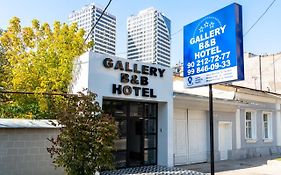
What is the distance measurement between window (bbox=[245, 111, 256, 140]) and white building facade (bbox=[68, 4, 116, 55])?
32.0 ft

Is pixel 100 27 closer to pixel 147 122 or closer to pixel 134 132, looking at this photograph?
pixel 147 122

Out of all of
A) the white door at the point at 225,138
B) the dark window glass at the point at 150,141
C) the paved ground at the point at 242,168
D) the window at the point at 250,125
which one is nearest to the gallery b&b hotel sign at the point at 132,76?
the dark window glass at the point at 150,141

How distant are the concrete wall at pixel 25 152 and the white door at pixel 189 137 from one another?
632 centimetres

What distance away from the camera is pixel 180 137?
14609 millimetres

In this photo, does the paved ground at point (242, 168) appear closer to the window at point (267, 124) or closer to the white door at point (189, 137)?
the white door at point (189, 137)

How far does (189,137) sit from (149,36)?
5118 millimetres

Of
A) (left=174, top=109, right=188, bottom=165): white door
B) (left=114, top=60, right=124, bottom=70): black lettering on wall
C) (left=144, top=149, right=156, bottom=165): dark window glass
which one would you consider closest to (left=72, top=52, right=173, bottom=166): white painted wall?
(left=114, top=60, right=124, bottom=70): black lettering on wall

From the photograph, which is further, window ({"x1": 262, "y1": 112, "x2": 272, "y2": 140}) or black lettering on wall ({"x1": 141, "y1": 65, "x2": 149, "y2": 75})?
window ({"x1": 262, "y1": 112, "x2": 272, "y2": 140})

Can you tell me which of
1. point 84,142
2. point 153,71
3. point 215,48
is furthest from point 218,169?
point 84,142

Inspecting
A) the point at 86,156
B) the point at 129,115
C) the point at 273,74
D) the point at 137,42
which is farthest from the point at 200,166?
the point at 273,74

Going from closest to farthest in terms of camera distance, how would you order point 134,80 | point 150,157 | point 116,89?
point 116,89, point 134,80, point 150,157

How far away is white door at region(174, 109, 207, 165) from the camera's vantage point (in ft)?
47.3

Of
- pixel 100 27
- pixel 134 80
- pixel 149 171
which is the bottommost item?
pixel 149 171

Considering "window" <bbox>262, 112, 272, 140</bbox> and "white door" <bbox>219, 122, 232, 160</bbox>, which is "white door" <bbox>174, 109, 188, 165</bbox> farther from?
"window" <bbox>262, 112, 272, 140</bbox>
